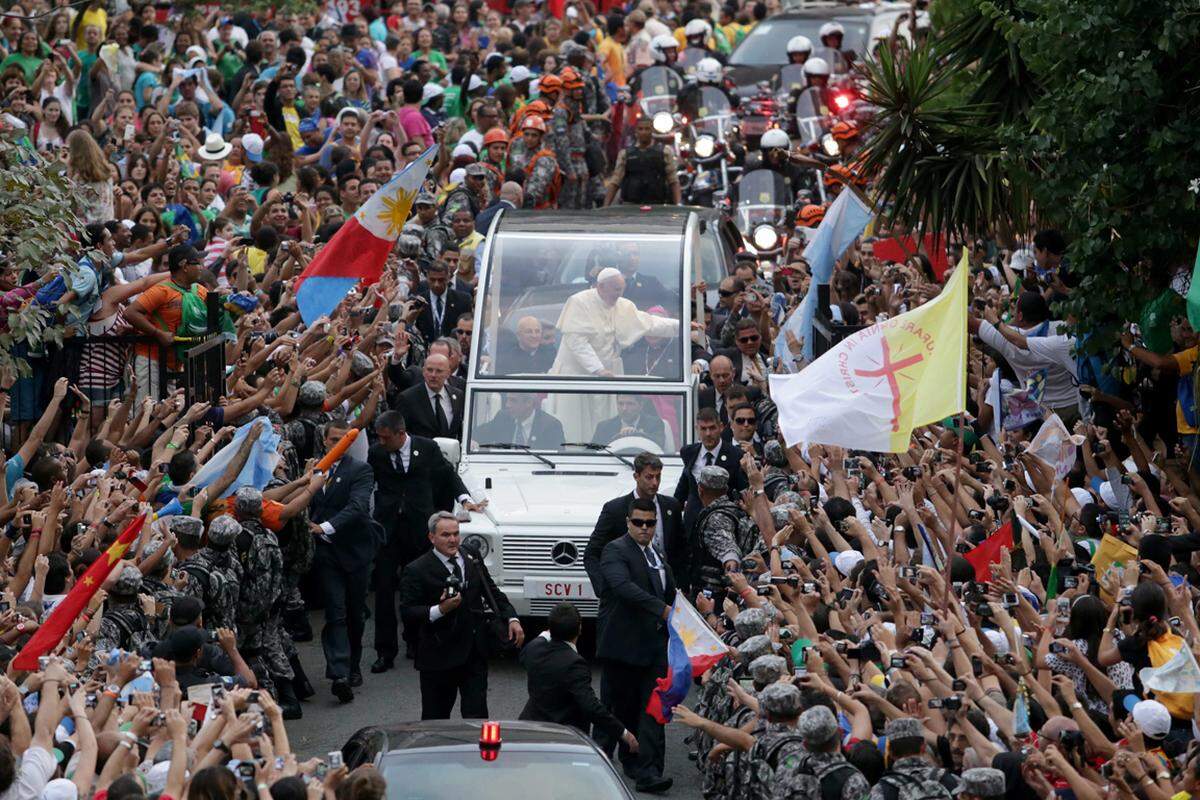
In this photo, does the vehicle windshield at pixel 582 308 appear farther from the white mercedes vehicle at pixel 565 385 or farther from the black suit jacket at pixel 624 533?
the black suit jacket at pixel 624 533

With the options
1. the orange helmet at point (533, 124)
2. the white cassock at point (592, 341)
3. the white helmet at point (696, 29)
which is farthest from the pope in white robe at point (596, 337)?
the white helmet at point (696, 29)

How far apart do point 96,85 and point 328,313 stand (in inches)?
374

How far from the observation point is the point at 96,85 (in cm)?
2453

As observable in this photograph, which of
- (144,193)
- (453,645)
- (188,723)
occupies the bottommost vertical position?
(453,645)

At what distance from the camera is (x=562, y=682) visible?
473 inches

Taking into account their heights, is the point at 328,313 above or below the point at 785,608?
above

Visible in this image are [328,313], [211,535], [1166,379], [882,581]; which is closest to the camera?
[882,581]

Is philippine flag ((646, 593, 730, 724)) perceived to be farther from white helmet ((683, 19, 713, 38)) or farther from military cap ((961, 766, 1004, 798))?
white helmet ((683, 19, 713, 38))

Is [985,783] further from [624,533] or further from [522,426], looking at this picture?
[522,426]

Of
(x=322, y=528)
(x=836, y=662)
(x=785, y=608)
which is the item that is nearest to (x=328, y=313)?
(x=322, y=528)

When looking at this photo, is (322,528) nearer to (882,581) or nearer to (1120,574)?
(882,581)

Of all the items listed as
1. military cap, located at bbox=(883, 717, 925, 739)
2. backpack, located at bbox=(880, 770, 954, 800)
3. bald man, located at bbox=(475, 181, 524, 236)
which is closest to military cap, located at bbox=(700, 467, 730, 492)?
military cap, located at bbox=(883, 717, 925, 739)

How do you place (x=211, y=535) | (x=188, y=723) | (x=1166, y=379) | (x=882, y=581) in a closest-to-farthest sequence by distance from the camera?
(x=188, y=723)
(x=882, y=581)
(x=211, y=535)
(x=1166, y=379)

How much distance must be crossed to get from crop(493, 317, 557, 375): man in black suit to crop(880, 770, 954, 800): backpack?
8209 mm
